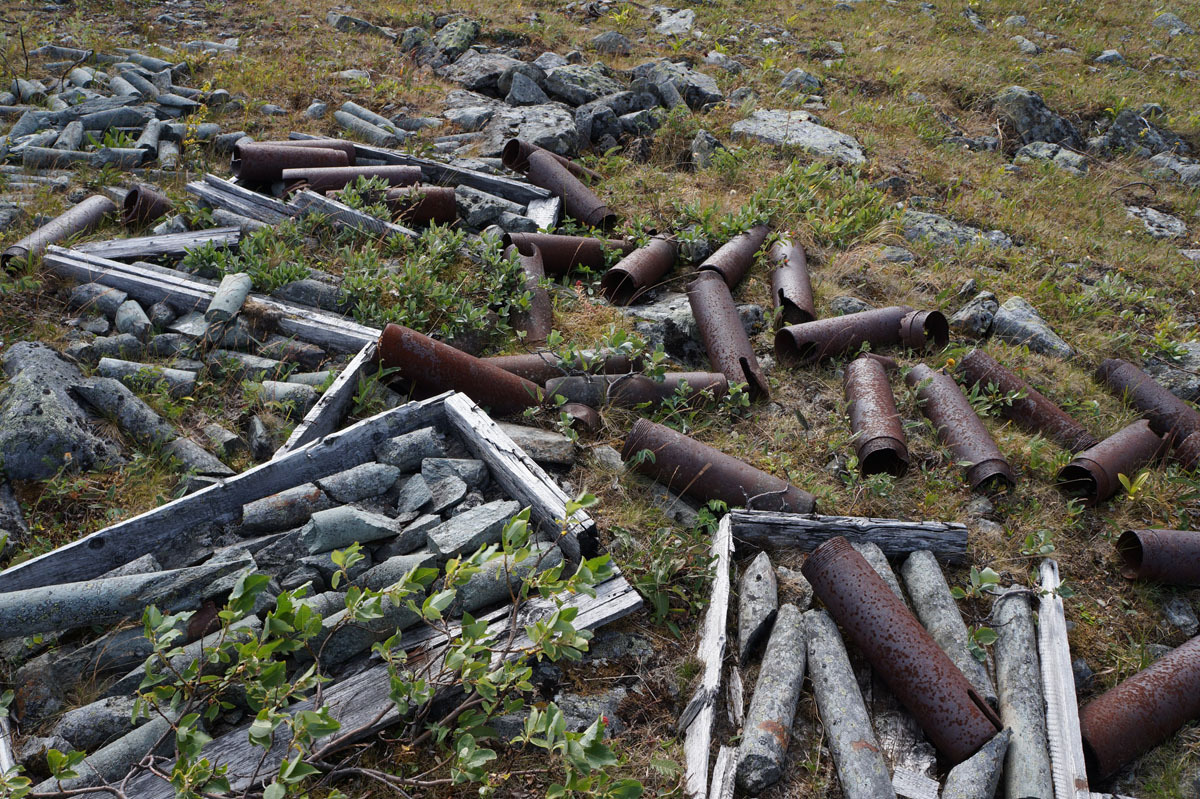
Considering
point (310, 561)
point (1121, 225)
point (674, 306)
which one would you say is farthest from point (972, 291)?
point (310, 561)

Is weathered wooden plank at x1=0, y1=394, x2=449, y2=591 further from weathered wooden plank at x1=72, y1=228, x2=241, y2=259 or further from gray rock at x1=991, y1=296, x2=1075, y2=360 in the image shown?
gray rock at x1=991, y1=296, x2=1075, y2=360

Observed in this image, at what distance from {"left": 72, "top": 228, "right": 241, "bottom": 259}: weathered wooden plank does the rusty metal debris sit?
613cm

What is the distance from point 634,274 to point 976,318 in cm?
308

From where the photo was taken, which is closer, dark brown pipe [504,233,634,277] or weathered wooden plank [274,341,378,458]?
weathered wooden plank [274,341,378,458]

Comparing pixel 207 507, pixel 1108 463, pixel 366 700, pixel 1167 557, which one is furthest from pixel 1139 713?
pixel 207 507

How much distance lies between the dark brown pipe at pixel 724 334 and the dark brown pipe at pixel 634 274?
51 cm

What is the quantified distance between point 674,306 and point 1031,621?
137 inches

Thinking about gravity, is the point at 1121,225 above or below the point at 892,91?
below

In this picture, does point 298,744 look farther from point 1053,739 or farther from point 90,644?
point 1053,739

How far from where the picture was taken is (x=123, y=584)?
299cm

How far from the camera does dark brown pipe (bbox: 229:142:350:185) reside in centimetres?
680

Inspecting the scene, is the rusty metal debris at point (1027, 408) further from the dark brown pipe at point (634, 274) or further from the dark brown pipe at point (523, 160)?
the dark brown pipe at point (523, 160)

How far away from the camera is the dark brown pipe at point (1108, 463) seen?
4.78m

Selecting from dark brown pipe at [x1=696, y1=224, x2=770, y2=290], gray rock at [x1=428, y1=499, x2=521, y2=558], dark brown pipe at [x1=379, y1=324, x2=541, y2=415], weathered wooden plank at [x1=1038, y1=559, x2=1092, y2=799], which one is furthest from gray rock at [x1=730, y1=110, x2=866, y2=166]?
gray rock at [x1=428, y1=499, x2=521, y2=558]
